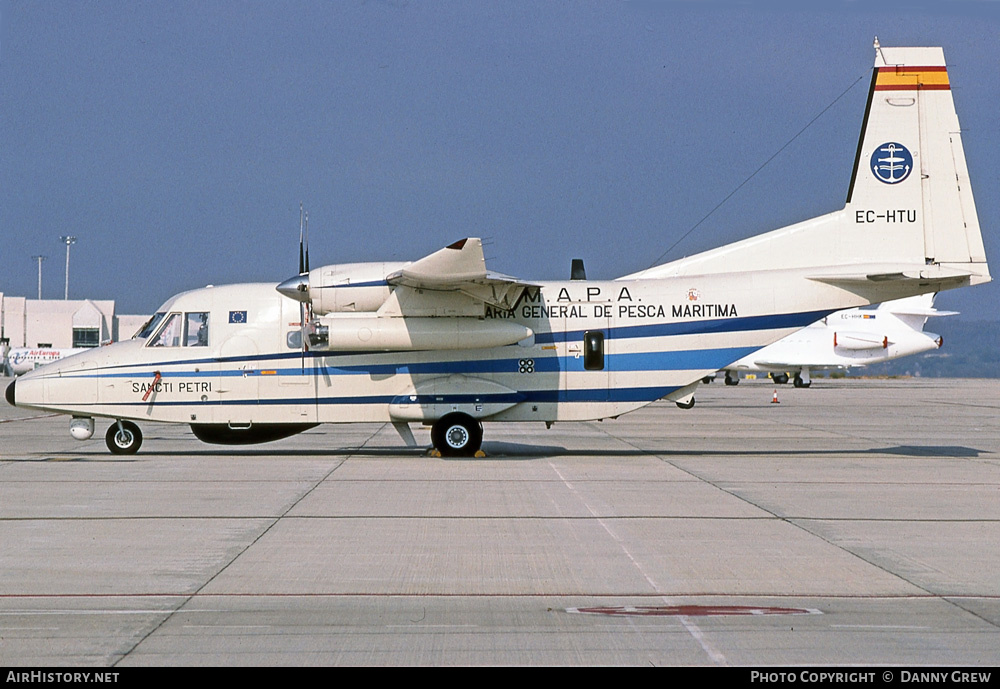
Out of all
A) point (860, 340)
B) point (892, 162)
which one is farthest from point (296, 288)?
point (860, 340)

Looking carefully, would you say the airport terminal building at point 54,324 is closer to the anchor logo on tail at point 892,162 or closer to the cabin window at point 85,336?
the cabin window at point 85,336

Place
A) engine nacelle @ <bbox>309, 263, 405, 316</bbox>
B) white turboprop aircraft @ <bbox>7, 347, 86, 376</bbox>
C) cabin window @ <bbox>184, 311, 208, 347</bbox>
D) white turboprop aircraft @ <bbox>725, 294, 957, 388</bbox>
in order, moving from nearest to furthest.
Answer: engine nacelle @ <bbox>309, 263, 405, 316</bbox> < cabin window @ <bbox>184, 311, 208, 347</bbox> < white turboprop aircraft @ <bbox>725, 294, 957, 388</bbox> < white turboprop aircraft @ <bbox>7, 347, 86, 376</bbox>

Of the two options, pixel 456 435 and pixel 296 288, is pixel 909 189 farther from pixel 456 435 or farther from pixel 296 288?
pixel 296 288

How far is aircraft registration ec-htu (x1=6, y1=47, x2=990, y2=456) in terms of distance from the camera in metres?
18.0

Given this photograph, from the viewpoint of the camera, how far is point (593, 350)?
18203 millimetres

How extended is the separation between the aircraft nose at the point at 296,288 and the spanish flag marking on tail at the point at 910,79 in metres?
10.7

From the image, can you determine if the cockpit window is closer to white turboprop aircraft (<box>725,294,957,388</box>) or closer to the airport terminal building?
white turboprop aircraft (<box>725,294,957,388</box>)

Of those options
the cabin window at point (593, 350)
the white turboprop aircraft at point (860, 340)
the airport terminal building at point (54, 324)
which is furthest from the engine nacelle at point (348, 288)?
the airport terminal building at point (54, 324)

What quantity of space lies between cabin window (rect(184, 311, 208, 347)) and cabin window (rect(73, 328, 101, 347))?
299ft

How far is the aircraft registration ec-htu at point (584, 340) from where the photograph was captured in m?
18.0

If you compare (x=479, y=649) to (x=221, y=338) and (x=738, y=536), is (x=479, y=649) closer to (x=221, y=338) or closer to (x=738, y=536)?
(x=738, y=536)

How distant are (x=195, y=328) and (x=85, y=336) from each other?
93.0 meters

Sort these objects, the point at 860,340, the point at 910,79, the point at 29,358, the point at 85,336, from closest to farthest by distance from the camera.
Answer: the point at 910,79
the point at 860,340
the point at 29,358
the point at 85,336

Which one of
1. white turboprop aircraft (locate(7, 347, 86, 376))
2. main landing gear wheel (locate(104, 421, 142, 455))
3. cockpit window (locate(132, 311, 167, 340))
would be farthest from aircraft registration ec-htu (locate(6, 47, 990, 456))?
white turboprop aircraft (locate(7, 347, 86, 376))
